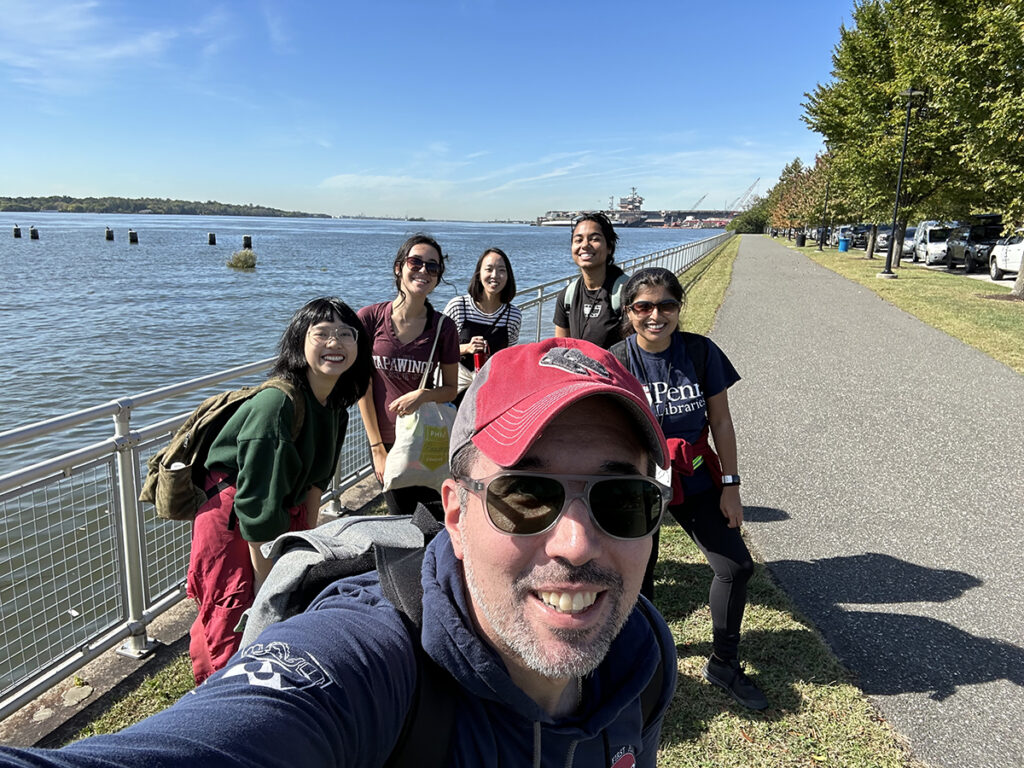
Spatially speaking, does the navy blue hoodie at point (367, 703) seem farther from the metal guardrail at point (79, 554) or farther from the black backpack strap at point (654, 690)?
the metal guardrail at point (79, 554)

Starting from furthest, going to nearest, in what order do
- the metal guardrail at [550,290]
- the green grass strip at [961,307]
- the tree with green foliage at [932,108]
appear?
the tree with green foliage at [932,108] < the green grass strip at [961,307] < the metal guardrail at [550,290]

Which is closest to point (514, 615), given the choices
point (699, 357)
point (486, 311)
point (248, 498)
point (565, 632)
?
point (565, 632)

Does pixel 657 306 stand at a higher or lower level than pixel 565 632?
higher

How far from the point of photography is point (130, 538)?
127 inches

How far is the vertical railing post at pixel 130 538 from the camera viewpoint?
10.0 feet

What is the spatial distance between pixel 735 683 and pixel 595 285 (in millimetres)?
2601

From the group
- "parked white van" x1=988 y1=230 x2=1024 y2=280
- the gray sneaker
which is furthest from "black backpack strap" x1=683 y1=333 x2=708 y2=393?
"parked white van" x1=988 y1=230 x2=1024 y2=280

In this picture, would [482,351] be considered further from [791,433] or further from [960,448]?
[960,448]

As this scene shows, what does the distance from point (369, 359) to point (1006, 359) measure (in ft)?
36.8

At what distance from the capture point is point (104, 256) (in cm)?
5266

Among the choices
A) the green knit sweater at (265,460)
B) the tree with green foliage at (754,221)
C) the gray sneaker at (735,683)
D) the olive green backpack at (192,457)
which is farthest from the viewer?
the tree with green foliage at (754,221)

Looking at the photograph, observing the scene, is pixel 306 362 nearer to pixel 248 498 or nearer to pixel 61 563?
pixel 248 498

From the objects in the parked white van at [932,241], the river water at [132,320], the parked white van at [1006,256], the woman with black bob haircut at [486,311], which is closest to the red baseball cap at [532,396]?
the woman with black bob haircut at [486,311]

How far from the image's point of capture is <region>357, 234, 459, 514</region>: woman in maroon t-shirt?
3771mm
